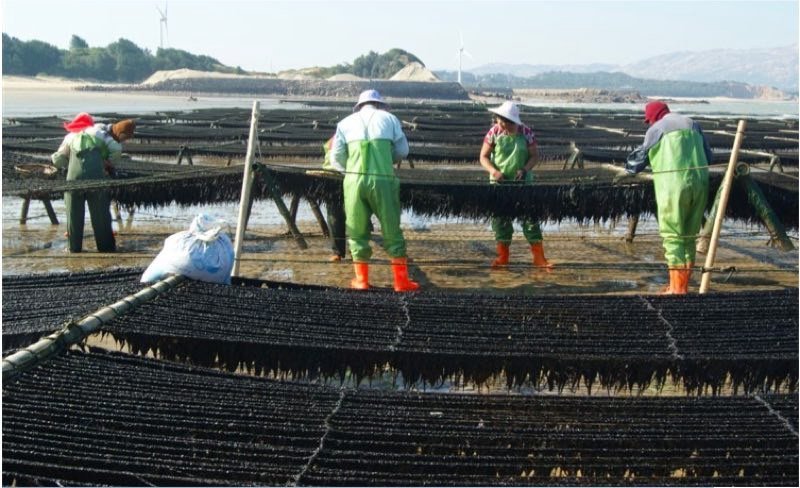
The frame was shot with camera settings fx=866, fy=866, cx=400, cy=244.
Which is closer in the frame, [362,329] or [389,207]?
[362,329]

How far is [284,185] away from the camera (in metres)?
7.27

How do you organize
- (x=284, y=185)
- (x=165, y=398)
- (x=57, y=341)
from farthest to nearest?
(x=284, y=185), (x=57, y=341), (x=165, y=398)

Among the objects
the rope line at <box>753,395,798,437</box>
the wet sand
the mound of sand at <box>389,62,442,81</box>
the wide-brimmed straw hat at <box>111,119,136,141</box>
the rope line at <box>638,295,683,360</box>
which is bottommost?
the wet sand

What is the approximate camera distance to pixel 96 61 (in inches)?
3455

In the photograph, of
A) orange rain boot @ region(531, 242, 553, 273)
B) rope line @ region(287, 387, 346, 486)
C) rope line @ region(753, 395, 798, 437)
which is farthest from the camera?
orange rain boot @ region(531, 242, 553, 273)

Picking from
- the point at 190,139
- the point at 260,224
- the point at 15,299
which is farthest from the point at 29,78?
the point at 15,299

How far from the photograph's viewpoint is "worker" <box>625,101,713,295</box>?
21.4 ft

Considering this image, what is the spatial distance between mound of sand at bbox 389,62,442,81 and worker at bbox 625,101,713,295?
266 feet

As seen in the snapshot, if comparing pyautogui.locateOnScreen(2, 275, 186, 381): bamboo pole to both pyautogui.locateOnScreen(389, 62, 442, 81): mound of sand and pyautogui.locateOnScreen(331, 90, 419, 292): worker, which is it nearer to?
pyautogui.locateOnScreen(331, 90, 419, 292): worker

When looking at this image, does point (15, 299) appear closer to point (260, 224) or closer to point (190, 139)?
point (260, 224)

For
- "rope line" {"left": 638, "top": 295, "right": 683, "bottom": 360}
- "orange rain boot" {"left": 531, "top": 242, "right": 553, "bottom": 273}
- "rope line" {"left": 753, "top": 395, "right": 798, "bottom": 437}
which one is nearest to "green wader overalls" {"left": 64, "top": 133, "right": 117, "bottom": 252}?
"orange rain boot" {"left": 531, "top": 242, "right": 553, "bottom": 273}

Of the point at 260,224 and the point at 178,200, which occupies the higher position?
the point at 178,200

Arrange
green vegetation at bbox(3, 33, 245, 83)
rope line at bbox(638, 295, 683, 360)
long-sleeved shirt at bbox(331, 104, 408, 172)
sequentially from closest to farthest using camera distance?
rope line at bbox(638, 295, 683, 360) → long-sleeved shirt at bbox(331, 104, 408, 172) → green vegetation at bbox(3, 33, 245, 83)

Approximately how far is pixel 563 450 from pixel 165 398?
58.0 inches
